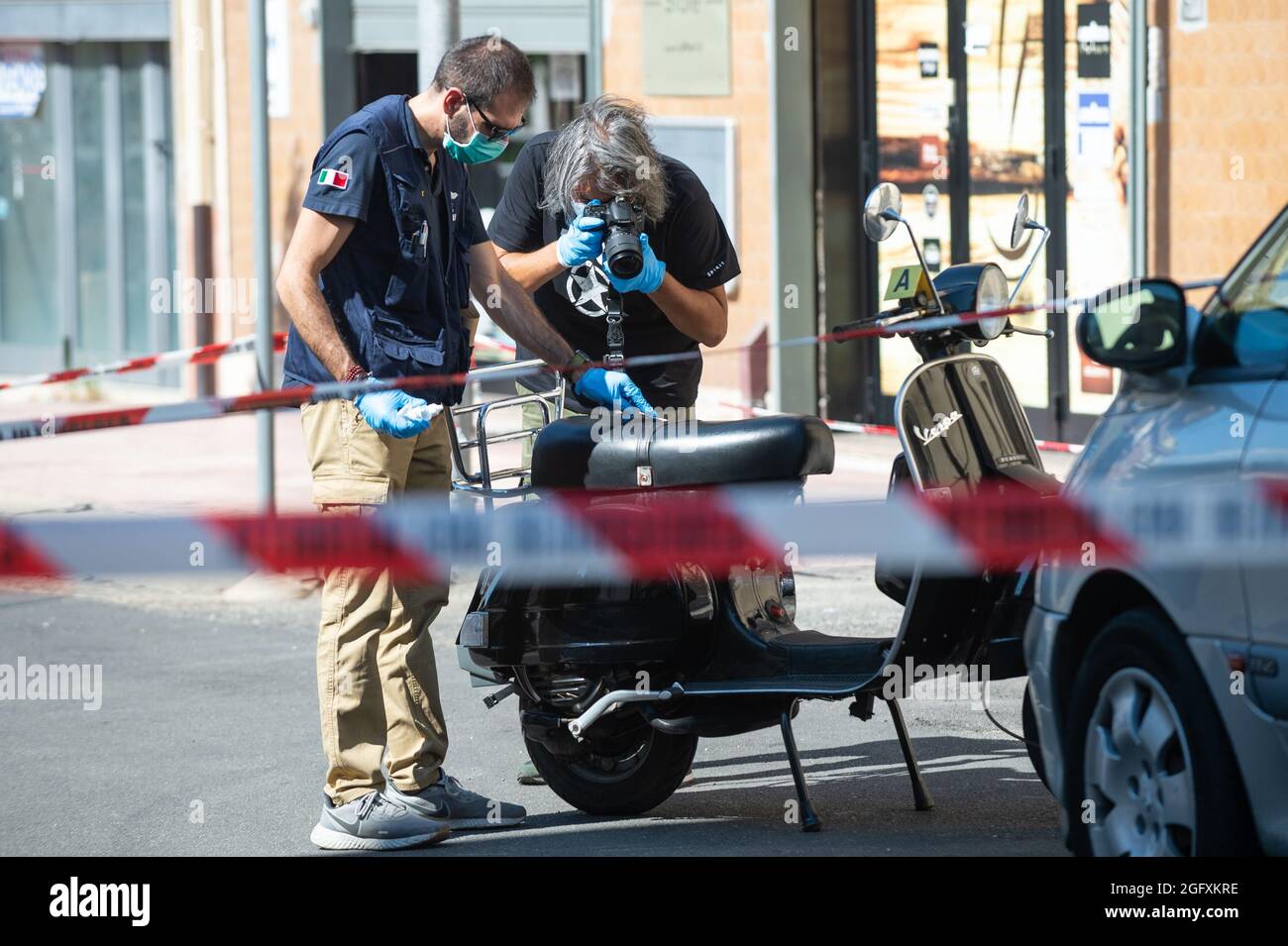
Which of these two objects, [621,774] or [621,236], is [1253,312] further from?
[621,774]

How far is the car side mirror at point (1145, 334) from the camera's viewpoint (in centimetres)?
405

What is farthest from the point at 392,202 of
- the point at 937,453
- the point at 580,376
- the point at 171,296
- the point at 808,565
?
the point at 171,296

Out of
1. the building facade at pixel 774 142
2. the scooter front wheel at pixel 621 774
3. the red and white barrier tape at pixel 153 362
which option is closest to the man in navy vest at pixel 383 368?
the scooter front wheel at pixel 621 774

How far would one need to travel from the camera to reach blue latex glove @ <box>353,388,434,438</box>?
5102mm

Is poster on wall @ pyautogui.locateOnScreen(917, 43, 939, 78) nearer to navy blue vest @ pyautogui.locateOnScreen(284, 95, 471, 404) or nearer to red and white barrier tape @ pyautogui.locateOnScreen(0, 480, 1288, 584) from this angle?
navy blue vest @ pyautogui.locateOnScreen(284, 95, 471, 404)

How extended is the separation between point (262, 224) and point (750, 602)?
4558mm

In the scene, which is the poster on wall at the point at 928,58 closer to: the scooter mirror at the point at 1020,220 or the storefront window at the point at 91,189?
the scooter mirror at the point at 1020,220

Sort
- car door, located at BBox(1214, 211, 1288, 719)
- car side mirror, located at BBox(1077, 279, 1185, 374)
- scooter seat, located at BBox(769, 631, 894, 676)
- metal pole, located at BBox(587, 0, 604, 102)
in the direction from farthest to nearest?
1. metal pole, located at BBox(587, 0, 604, 102)
2. scooter seat, located at BBox(769, 631, 894, 676)
3. car side mirror, located at BBox(1077, 279, 1185, 374)
4. car door, located at BBox(1214, 211, 1288, 719)

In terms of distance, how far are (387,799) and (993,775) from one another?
5.66 ft

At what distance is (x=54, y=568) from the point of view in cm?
523

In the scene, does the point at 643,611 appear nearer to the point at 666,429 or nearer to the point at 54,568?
the point at 666,429

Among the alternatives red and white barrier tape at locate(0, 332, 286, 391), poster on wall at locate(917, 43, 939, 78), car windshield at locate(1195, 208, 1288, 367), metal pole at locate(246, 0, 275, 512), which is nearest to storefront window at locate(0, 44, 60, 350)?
red and white barrier tape at locate(0, 332, 286, 391)

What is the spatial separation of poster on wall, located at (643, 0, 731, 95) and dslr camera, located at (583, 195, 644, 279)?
8014 mm

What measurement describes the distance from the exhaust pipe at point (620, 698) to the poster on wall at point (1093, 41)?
6.86 meters
